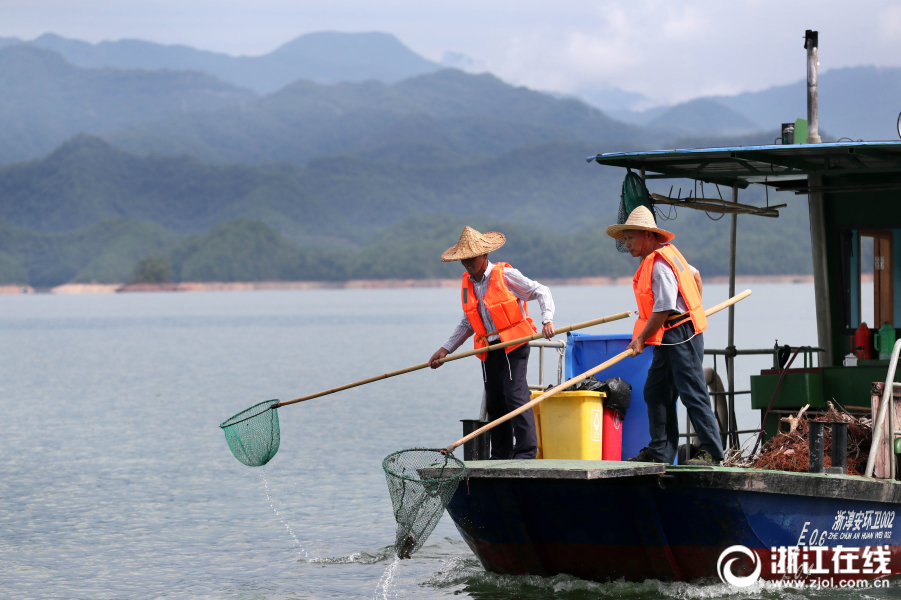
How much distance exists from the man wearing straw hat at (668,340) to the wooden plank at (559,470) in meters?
1.06

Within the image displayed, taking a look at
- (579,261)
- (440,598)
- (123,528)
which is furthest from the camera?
(579,261)

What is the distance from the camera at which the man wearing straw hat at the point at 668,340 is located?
8.20 metres

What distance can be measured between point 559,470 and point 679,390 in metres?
1.61

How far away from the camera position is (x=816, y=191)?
10570 millimetres

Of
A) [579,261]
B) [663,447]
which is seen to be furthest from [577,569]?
[579,261]

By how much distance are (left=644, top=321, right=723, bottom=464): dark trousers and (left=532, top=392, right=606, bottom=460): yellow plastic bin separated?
419mm

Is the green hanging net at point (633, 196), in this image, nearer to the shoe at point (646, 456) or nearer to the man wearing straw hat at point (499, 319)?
the man wearing straw hat at point (499, 319)

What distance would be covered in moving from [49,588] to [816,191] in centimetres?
799

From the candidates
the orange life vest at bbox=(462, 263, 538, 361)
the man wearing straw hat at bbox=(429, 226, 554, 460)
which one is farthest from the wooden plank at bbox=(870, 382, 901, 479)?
the orange life vest at bbox=(462, 263, 538, 361)

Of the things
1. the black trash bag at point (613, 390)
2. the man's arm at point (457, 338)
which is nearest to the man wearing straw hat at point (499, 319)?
the man's arm at point (457, 338)

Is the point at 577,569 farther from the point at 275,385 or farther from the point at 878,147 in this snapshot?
the point at 275,385

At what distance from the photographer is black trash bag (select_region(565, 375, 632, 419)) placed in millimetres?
8680

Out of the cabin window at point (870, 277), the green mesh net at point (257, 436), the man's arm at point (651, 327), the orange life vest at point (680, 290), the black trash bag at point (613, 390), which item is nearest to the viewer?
the man's arm at point (651, 327)

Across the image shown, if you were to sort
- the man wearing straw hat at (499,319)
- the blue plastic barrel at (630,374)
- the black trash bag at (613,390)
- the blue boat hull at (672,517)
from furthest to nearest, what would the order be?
1. the blue plastic barrel at (630,374)
2. the man wearing straw hat at (499,319)
3. the black trash bag at (613,390)
4. the blue boat hull at (672,517)
